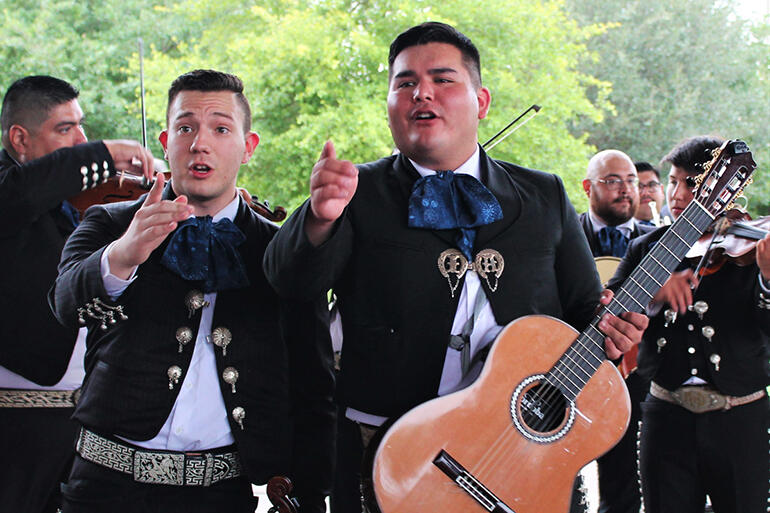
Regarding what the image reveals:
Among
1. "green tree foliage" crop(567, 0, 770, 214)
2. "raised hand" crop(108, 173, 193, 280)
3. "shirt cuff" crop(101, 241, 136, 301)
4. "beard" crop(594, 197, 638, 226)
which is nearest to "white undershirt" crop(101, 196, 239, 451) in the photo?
"shirt cuff" crop(101, 241, 136, 301)

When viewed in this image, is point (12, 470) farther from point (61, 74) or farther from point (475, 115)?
point (61, 74)

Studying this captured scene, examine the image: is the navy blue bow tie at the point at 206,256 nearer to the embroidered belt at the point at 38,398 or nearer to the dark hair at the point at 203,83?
the dark hair at the point at 203,83

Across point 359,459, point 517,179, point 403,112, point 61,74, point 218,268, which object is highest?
point 61,74

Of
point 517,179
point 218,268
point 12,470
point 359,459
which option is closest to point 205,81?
point 218,268

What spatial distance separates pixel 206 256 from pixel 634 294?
1.44 metres

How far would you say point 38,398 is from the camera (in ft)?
10.5

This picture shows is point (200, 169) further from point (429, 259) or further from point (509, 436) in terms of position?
point (509, 436)

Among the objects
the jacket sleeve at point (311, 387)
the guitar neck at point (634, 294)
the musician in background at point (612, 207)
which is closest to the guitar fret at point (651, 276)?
the guitar neck at point (634, 294)

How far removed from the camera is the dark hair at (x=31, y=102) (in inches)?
138

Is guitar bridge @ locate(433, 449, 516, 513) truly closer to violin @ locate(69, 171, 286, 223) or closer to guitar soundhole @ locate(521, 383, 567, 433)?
guitar soundhole @ locate(521, 383, 567, 433)

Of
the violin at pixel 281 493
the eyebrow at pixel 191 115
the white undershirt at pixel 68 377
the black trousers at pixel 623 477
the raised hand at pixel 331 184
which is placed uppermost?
the eyebrow at pixel 191 115

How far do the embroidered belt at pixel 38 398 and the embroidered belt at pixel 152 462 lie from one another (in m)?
0.97

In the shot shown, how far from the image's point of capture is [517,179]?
251 centimetres

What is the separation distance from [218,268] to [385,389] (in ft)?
2.20
